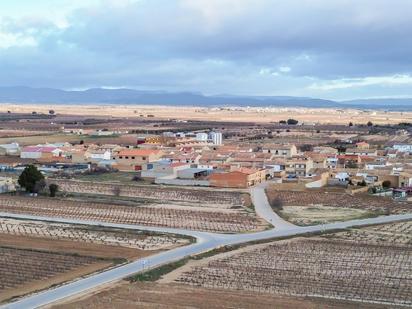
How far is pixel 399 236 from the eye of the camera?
107 feet

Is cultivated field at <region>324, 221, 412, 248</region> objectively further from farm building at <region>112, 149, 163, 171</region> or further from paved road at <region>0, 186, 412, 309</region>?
farm building at <region>112, 149, 163, 171</region>

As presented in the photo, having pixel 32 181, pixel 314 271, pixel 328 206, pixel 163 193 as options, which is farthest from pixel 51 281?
pixel 163 193

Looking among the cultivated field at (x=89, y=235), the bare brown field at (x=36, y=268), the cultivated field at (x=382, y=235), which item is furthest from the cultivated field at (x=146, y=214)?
the bare brown field at (x=36, y=268)

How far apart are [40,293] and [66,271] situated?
3227 millimetres

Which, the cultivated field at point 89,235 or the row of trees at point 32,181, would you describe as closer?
the cultivated field at point 89,235

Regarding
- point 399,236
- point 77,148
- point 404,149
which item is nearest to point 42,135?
point 77,148

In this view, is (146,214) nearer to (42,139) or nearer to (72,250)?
(72,250)

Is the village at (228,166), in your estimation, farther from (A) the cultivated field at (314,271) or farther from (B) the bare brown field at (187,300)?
(B) the bare brown field at (187,300)

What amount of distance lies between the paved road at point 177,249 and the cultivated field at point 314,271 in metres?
1.38

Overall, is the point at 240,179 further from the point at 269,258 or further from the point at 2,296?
the point at 2,296

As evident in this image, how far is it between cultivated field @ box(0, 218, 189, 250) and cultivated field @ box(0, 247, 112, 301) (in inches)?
115

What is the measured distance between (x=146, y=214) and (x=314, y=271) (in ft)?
49.6

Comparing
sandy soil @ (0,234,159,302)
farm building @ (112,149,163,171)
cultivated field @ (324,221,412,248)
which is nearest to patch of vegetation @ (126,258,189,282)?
sandy soil @ (0,234,159,302)

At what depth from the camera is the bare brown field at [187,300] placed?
20.3m
